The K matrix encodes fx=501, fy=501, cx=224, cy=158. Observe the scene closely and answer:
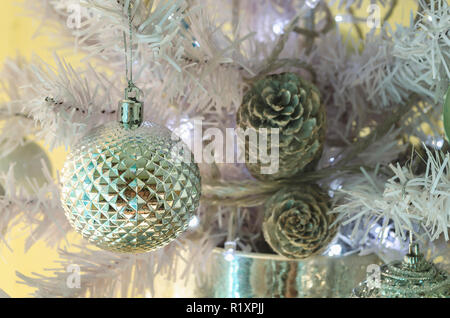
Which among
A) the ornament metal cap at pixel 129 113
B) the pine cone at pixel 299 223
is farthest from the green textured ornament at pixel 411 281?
the ornament metal cap at pixel 129 113

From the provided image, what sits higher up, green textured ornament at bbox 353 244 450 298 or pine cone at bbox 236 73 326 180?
pine cone at bbox 236 73 326 180

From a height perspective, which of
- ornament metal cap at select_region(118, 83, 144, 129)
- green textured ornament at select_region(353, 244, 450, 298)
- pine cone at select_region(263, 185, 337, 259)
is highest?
ornament metal cap at select_region(118, 83, 144, 129)

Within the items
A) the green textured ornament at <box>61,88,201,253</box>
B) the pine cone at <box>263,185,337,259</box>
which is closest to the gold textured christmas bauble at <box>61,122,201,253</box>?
the green textured ornament at <box>61,88,201,253</box>

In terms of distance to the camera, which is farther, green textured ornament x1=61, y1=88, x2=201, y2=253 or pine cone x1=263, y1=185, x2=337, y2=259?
pine cone x1=263, y1=185, x2=337, y2=259

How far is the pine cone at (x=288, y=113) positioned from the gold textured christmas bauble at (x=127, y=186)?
0.30 feet

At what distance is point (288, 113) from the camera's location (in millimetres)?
404

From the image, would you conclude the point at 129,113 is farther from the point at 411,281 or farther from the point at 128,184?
the point at 411,281

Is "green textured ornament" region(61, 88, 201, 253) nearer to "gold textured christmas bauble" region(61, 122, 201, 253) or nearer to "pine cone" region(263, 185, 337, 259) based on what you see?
"gold textured christmas bauble" region(61, 122, 201, 253)

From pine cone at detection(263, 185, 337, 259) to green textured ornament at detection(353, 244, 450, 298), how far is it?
0.07 metres

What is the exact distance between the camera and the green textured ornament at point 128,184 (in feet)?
1.05

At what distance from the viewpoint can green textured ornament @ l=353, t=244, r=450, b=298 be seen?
1.18 feet

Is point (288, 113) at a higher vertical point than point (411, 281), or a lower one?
higher

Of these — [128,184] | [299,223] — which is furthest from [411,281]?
[128,184]

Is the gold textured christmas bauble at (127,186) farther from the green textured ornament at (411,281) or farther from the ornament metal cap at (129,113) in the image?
the green textured ornament at (411,281)
